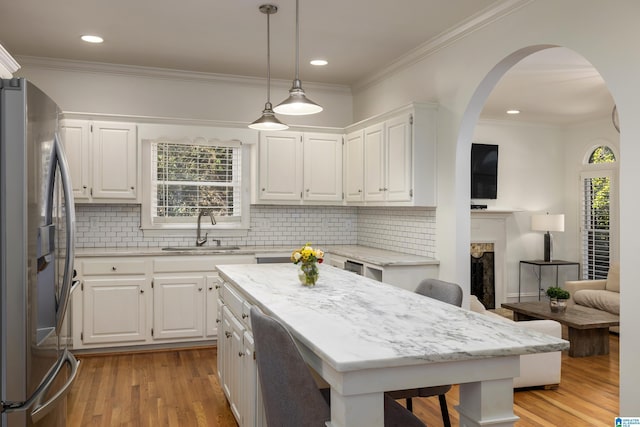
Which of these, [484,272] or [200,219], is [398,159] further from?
[484,272]

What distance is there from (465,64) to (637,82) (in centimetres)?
166

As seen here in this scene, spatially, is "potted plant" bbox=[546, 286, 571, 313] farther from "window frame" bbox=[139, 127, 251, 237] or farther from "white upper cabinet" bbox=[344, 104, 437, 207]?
"window frame" bbox=[139, 127, 251, 237]

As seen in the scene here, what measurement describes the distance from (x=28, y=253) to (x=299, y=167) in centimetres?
385

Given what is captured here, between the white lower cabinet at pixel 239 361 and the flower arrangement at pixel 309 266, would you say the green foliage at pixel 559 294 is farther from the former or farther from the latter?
the white lower cabinet at pixel 239 361

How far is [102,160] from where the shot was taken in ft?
16.5

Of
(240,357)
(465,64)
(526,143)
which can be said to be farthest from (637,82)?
(526,143)

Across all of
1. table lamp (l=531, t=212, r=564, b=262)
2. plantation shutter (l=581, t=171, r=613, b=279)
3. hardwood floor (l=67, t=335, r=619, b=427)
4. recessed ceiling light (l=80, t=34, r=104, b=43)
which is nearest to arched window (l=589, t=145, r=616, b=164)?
plantation shutter (l=581, t=171, r=613, b=279)

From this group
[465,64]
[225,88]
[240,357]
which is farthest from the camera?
[225,88]

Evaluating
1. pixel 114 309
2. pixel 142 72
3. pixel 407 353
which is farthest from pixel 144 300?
pixel 407 353

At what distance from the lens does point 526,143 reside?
26.2 feet

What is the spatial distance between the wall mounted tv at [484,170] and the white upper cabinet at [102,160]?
4781 mm

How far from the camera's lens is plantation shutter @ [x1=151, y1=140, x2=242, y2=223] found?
5.59m

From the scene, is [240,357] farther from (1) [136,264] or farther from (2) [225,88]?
(2) [225,88]

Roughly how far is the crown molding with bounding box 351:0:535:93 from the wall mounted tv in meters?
2.62
